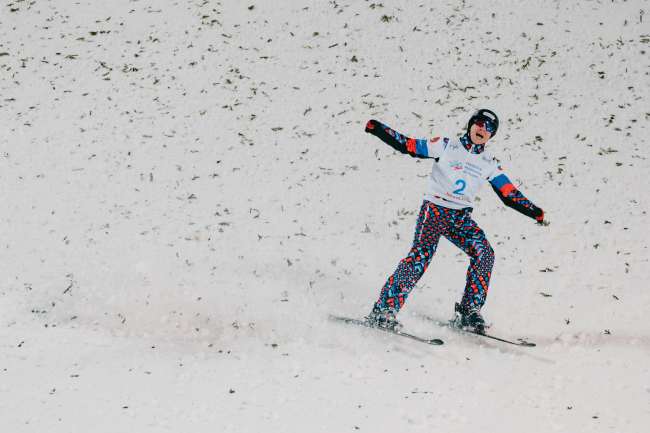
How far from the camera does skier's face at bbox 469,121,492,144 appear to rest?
23.2 ft

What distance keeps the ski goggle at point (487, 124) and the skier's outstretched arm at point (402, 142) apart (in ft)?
1.60

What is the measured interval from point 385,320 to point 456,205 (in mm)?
1411

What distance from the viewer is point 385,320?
24.3ft

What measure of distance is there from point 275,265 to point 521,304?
10.3 ft

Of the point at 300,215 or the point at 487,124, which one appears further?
the point at 300,215

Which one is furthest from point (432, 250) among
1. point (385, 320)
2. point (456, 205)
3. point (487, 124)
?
point (487, 124)

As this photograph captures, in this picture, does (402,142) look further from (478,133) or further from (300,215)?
(300,215)

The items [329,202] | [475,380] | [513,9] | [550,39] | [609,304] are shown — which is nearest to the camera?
[475,380]

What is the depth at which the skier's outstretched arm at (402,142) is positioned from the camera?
23.1ft

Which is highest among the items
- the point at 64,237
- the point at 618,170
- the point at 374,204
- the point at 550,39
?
the point at 550,39

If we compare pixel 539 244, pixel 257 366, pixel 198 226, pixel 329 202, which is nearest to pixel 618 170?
pixel 539 244

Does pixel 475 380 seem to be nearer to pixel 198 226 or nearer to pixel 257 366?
pixel 257 366

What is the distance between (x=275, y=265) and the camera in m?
9.29

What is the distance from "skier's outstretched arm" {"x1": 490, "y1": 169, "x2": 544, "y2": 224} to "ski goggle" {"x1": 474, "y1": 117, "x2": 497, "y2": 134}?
47cm
